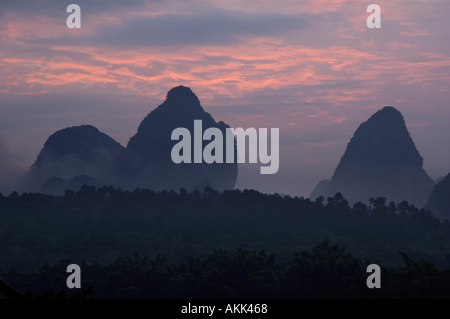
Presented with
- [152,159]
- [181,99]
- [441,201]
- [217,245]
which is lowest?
[217,245]

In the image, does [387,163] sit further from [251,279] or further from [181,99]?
[251,279]

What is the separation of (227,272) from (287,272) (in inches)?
123

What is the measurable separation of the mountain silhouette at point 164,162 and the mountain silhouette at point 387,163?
4112cm

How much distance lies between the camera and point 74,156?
177000mm

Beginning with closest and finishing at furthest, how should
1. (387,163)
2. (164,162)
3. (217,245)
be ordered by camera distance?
(217,245), (387,163), (164,162)

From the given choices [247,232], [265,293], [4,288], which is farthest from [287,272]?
[247,232]

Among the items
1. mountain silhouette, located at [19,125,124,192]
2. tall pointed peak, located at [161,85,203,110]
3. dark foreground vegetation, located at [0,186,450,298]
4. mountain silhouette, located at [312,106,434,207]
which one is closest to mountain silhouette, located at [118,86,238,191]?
tall pointed peak, located at [161,85,203,110]

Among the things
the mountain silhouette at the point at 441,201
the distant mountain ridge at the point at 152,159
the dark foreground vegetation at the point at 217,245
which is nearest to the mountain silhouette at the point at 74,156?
the distant mountain ridge at the point at 152,159

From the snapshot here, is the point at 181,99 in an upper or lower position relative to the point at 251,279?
upper

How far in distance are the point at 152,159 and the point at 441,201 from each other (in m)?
93.4

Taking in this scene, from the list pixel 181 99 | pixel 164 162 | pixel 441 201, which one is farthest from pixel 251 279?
pixel 181 99

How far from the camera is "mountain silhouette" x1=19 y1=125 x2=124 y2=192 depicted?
176875 mm

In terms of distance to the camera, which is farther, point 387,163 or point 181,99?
point 181,99
